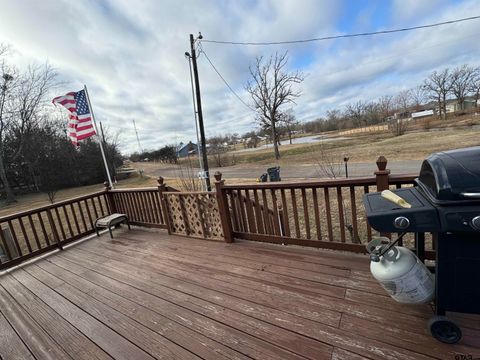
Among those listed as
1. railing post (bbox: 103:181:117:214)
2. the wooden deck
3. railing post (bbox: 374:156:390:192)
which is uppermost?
railing post (bbox: 374:156:390:192)

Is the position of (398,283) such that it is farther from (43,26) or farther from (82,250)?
(43,26)

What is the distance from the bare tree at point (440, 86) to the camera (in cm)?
3088

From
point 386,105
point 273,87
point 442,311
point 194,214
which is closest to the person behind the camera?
point 442,311

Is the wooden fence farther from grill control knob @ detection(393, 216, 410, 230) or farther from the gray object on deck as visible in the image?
grill control knob @ detection(393, 216, 410, 230)

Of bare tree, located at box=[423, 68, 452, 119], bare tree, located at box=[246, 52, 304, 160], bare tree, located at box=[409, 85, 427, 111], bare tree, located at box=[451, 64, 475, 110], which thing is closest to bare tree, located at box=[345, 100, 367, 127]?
bare tree, located at box=[409, 85, 427, 111]

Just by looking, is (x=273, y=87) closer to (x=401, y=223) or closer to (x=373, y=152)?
(x=373, y=152)

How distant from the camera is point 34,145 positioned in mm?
16031

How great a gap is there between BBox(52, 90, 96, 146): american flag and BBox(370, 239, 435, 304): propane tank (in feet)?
20.4

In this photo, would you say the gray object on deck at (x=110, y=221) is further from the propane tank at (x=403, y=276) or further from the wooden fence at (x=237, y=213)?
the propane tank at (x=403, y=276)

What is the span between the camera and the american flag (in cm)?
550

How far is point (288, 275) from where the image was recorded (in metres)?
2.14

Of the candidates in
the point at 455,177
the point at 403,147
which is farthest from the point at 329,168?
the point at 455,177

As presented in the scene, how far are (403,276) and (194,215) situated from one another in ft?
8.79

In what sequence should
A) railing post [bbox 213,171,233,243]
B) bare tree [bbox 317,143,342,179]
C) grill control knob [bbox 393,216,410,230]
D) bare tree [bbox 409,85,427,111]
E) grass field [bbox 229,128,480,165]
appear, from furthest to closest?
bare tree [bbox 409,85,427,111] < grass field [bbox 229,128,480,165] < bare tree [bbox 317,143,342,179] < railing post [bbox 213,171,233,243] < grill control knob [bbox 393,216,410,230]
